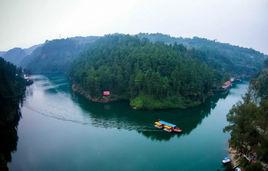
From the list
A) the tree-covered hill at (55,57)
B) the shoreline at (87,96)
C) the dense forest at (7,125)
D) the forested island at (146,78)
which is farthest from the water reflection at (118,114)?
the tree-covered hill at (55,57)

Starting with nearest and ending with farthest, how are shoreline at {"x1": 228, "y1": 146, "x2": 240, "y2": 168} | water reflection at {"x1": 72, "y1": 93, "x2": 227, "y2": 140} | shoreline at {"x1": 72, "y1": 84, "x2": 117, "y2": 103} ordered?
shoreline at {"x1": 228, "y1": 146, "x2": 240, "y2": 168} → water reflection at {"x1": 72, "y1": 93, "x2": 227, "y2": 140} → shoreline at {"x1": 72, "y1": 84, "x2": 117, "y2": 103}

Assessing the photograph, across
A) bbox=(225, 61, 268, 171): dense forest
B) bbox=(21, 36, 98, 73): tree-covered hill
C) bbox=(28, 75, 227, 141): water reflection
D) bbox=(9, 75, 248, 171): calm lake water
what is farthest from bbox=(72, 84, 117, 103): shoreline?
bbox=(21, 36, 98, 73): tree-covered hill

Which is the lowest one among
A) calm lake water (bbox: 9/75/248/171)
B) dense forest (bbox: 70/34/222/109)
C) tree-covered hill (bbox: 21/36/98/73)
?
calm lake water (bbox: 9/75/248/171)

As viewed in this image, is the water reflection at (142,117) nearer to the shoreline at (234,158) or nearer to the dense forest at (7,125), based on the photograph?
the shoreline at (234,158)

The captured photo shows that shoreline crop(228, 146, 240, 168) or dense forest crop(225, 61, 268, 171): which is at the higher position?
dense forest crop(225, 61, 268, 171)

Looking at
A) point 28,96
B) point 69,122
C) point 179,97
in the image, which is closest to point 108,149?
point 69,122

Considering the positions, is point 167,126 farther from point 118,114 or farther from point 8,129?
point 8,129

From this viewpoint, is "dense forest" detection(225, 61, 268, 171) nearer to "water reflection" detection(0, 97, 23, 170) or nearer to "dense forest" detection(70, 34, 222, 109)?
"water reflection" detection(0, 97, 23, 170)
